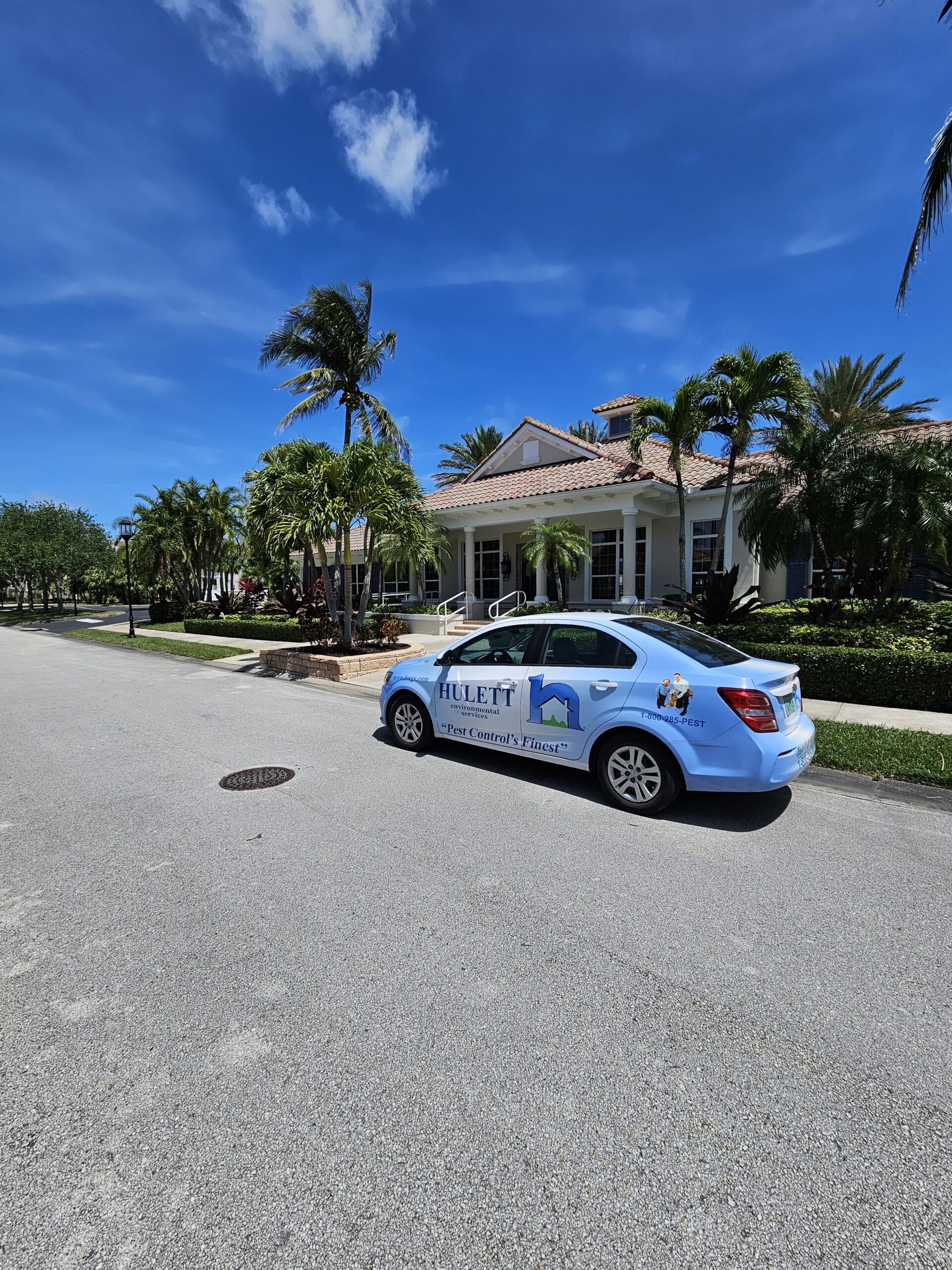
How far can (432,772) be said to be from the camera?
5.72 meters

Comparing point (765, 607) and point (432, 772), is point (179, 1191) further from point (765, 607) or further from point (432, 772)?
point (765, 607)

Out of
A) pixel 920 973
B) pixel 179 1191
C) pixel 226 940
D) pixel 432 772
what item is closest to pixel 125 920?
pixel 226 940

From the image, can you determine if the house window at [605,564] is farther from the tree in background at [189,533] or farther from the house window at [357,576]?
the tree in background at [189,533]

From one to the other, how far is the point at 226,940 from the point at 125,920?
0.66 metres

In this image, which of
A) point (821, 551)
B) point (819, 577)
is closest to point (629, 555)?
point (821, 551)

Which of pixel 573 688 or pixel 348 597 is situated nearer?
pixel 573 688

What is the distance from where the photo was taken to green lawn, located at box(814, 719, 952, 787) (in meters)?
5.39

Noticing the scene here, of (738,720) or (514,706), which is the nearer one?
(738,720)

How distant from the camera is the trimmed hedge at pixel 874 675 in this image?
7781 millimetres

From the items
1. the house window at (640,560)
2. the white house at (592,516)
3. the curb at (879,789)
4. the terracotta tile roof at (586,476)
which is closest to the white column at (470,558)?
the white house at (592,516)

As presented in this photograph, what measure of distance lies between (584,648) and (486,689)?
104 centimetres

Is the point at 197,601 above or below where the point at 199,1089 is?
above

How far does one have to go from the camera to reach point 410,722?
645 centimetres

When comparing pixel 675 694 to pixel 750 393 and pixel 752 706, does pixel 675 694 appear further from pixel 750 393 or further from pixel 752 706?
pixel 750 393
